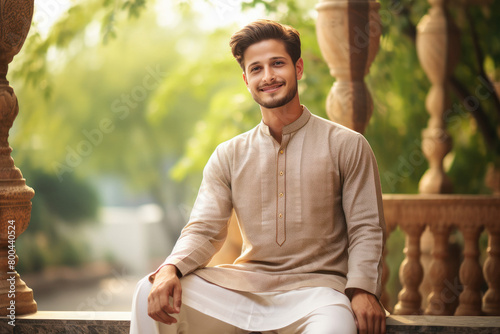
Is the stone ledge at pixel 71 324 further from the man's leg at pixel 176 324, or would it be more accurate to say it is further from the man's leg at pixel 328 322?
the man's leg at pixel 328 322

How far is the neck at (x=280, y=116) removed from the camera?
2.73 metres

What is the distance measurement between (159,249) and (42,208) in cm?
555

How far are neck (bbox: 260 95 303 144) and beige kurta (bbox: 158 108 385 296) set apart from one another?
0.03 meters

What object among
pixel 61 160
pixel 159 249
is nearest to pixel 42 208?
pixel 61 160

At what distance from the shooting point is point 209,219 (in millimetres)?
2729

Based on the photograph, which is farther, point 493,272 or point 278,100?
point 493,272

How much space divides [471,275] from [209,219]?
2.01 metres

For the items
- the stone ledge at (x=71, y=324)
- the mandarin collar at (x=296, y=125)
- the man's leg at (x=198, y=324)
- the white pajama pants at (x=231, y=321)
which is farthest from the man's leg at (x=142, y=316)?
the mandarin collar at (x=296, y=125)

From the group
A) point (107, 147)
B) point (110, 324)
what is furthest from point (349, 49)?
point (107, 147)

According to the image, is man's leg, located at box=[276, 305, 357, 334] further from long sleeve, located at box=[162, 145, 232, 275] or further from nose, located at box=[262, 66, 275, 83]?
nose, located at box=[262, 66, 275, 83]

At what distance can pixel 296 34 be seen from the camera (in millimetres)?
2723

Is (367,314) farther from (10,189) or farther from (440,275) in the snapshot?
(440,275)

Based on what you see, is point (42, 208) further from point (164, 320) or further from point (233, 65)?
point (164, 320)

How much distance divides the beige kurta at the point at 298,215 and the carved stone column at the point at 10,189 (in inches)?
35.4
